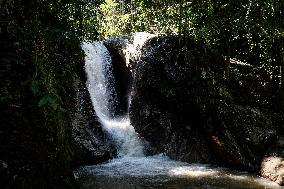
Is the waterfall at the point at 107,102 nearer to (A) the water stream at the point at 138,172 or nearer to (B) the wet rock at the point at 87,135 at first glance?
(A) the water stream at the point at 138,172

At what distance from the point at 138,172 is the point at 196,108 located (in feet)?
8.84

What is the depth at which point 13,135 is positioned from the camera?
4668 mm

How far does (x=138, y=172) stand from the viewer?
9.34 meters

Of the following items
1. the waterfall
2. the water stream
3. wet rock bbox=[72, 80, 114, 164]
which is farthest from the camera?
the waterfall

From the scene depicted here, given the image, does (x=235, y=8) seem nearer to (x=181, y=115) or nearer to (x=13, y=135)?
(x=181, y=115)

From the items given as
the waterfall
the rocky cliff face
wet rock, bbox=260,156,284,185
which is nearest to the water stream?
the waterfall

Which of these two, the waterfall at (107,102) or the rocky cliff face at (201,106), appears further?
the waterfall at (107,102)

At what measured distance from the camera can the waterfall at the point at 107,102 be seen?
39.4 ft

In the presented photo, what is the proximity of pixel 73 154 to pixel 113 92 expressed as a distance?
516cm

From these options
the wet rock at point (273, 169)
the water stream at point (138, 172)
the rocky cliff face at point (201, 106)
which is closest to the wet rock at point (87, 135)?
the water stream at point (138, 172)

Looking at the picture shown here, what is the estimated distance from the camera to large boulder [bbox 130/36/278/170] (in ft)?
34.2

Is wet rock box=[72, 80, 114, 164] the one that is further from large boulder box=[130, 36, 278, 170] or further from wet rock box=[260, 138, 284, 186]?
wet rock box=[260, 138, 284, 186]

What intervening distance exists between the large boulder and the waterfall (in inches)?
17.5

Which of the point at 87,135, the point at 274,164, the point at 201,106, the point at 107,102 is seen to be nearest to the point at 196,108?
the point at 201,106
